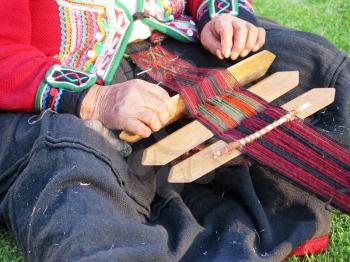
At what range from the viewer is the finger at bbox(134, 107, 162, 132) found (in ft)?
4.69

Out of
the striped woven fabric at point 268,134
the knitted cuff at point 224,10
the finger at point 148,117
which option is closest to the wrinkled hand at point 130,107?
the finger at point 148,117

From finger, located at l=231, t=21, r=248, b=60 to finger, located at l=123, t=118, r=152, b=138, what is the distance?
19.3 inches

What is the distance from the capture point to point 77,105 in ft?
4.93

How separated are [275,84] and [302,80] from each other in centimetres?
14

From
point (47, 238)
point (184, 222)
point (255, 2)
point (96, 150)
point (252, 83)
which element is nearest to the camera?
point (47, 238)

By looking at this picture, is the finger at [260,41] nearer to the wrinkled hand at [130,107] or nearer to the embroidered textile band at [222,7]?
the embroidered textile band at [222,7]

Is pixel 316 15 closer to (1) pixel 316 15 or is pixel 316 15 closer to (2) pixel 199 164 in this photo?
(1) pixel 316 15

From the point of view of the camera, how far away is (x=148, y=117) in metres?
1.43

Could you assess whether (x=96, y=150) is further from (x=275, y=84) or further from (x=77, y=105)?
(x=275, y=84)

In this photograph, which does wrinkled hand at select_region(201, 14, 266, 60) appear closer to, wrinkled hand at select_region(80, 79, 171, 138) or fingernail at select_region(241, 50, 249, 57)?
fingernail at select_region(241, 50, 249, 57)

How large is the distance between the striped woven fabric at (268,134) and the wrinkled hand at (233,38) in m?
0.12

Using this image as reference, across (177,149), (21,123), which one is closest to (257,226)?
(177,149)

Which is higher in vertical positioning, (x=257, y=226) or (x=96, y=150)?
(x=96, y=150)

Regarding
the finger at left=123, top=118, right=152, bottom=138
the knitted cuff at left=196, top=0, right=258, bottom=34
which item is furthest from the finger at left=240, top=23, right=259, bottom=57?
the finger at left=123, top=118, right=152, bottom=138
